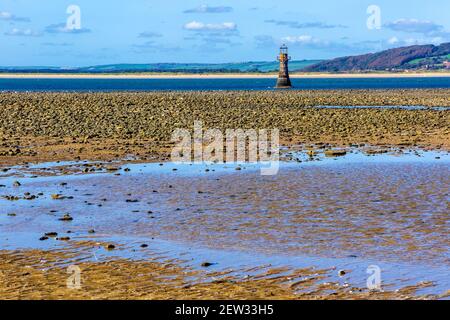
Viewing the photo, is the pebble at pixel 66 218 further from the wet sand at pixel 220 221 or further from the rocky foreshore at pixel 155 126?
the rocky foreshore at pixel 155 126

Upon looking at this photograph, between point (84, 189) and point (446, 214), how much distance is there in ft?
33.6

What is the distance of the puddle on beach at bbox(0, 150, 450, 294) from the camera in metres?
14.5

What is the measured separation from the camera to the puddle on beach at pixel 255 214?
14.5 metres

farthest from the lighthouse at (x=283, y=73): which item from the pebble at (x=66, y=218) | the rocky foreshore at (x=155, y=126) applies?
the pebble at (x=66, y=218)

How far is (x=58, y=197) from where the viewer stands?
2091cm

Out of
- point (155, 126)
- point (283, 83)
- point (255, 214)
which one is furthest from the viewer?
point (283, 83)

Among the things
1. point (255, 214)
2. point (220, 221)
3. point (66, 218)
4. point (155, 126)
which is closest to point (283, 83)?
point (155, 126)

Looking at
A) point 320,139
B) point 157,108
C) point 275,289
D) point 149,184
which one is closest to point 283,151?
point 320,139

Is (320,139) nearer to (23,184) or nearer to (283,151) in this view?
(283,151)

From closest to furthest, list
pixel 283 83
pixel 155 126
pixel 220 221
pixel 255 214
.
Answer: pixel 220 221 < pixel 255 214 < pixel 155 126 < pixel 283 83

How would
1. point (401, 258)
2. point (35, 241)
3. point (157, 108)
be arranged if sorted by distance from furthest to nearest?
point (157, 108)
point (35, 241)
point (401, 258)

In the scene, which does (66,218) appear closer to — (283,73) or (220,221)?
(220,221)

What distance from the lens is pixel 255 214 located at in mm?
18922

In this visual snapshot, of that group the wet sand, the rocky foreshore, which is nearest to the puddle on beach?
the wet sand
